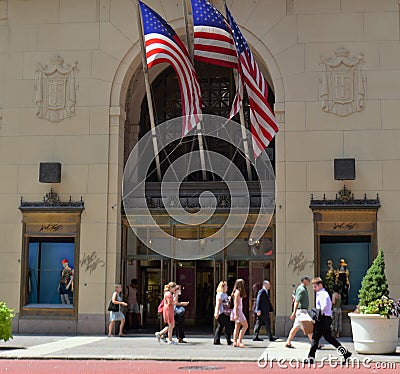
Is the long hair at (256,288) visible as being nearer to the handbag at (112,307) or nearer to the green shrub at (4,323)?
the handbag at (112,307)

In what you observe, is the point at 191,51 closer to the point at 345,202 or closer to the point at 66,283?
the point at 345,202

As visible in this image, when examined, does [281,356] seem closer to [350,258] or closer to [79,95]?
[350,258]

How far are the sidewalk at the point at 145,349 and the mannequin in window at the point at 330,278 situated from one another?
1.48m

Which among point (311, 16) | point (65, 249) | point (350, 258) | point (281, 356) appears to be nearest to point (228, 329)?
point (281, 356)

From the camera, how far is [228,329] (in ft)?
60.5

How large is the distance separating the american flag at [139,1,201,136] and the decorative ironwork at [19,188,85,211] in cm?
404

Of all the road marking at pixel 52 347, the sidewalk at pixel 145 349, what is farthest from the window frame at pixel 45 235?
the road marking at pixel 52 347

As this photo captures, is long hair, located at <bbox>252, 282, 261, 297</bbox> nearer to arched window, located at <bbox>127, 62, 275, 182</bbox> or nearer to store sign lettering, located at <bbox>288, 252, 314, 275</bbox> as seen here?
store sign lettering, located at <bbox>288, 252, 314, 275</bbox>

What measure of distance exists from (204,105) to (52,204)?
5.79 m

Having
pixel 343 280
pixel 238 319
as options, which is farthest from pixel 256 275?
pixel 238 319

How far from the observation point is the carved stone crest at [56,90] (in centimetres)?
2212

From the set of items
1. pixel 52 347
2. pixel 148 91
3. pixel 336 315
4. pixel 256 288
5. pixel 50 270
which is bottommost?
pixel 52 347

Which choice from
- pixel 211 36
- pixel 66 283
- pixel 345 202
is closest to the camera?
pixel 211 36

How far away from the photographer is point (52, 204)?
71.1 ft
